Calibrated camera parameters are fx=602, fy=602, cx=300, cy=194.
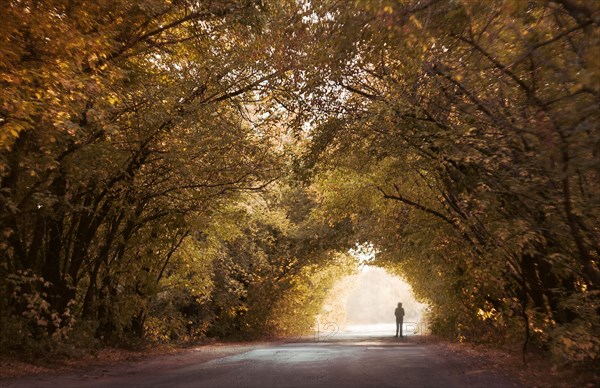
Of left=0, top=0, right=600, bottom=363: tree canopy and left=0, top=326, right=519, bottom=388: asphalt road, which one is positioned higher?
left=0, top=0, right=600, bottom=363: tree canopy

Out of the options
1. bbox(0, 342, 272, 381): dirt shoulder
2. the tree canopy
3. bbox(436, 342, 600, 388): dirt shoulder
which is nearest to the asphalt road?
bbox(0, 342, 272, 381): dirt shoulder

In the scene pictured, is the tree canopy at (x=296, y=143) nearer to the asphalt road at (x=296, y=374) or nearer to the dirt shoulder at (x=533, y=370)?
the dirt shoulder at (x=533, y=370)

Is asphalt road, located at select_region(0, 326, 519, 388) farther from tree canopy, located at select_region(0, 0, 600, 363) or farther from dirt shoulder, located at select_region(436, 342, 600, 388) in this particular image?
tree canopy, located at select_region(0, 0, 600, 363)

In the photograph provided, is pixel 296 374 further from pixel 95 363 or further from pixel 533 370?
pixel 95 363

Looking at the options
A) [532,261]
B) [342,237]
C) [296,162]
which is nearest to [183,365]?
[296,162]

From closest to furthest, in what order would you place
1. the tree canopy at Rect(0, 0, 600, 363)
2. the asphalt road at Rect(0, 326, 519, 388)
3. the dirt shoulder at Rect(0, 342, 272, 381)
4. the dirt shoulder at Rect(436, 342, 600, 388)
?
1. the tree canopy at Rect(0, 0, 600, 363)
2. the dirt shoulder at Rect(436, 342, 600, 388)
3. the asphalt road at Rect(0, 326, 519, 388)
4. the dirt shoulder at Rect(0, 342, 272, 381)

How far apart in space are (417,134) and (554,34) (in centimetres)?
435

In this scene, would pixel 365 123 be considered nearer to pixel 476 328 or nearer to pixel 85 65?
pixel 85 65

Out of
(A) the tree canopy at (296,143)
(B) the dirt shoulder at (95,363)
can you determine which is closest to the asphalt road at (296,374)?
(B) the dirt shoulder at (95,363)

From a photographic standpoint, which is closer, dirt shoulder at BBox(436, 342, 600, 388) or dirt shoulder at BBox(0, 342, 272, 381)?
dirt shoulder at BBox(436, 342, 600, 388)

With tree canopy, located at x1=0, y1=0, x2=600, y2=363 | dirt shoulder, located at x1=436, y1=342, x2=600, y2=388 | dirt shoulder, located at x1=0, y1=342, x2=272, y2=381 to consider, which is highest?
tree canopy, located at x1=0, y1=0, x2=600, y2=363

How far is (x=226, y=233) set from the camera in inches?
845

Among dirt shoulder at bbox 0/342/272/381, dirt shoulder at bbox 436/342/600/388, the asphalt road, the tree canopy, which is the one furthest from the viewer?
dirt shoulder at bbox 0/342/272/381

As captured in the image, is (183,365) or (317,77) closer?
(317,77)
